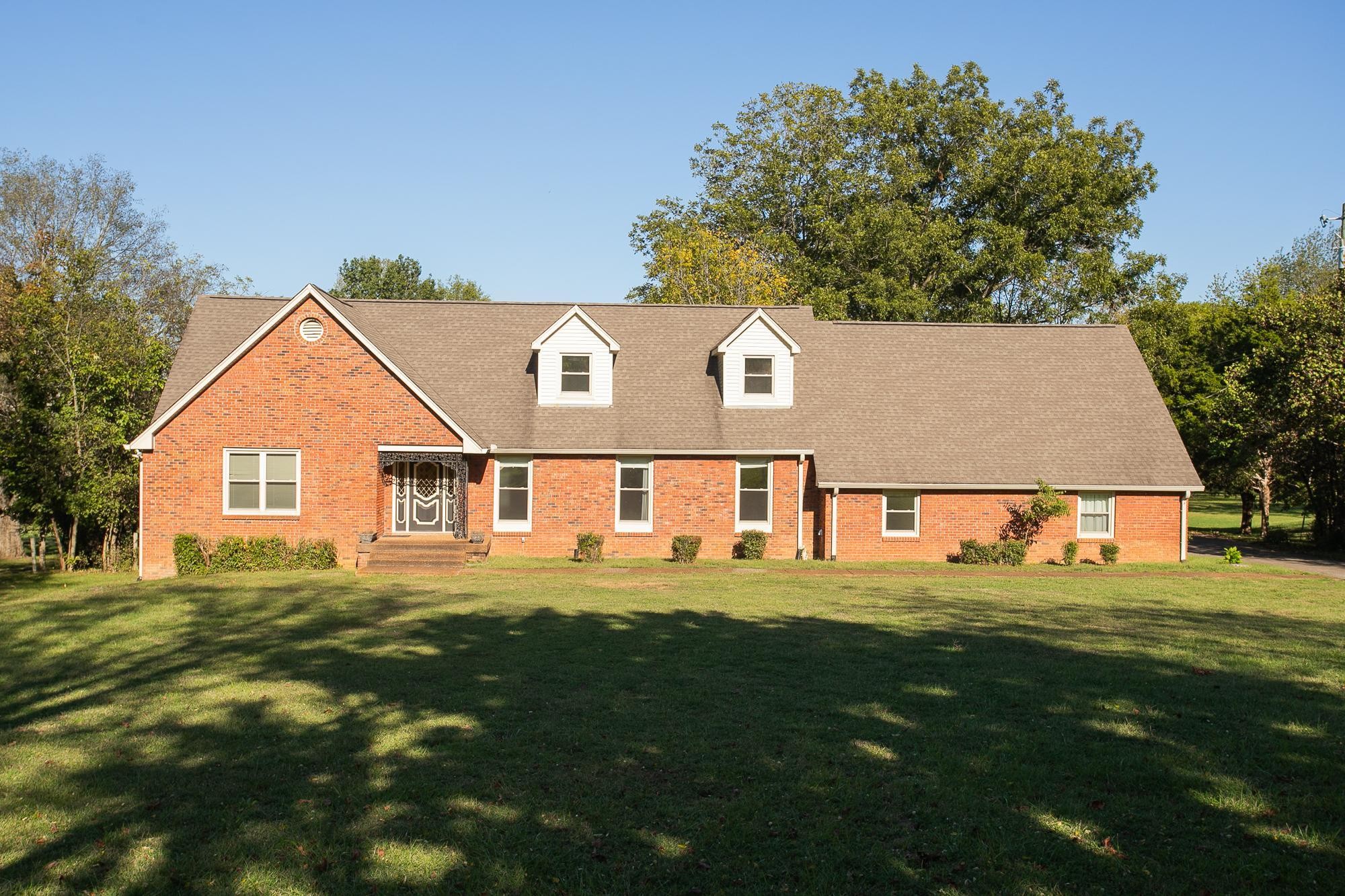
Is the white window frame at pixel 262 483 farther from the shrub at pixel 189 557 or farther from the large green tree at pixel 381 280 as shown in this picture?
the large green tree at pixel 381 280

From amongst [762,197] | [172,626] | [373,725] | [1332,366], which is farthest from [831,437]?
[762,197]

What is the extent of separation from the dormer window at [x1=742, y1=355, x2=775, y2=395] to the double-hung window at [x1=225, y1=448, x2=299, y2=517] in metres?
12.1

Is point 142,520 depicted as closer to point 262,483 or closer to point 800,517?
point 262,483

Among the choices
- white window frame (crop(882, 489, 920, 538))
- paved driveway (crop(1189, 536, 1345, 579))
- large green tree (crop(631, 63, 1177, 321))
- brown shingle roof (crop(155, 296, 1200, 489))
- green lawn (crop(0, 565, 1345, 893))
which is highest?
large green tree (crop(631, 63, 1177, 321))

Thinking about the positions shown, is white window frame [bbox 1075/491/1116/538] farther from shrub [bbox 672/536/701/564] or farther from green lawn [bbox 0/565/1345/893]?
green lawn [bbox 0/565/1345/893]

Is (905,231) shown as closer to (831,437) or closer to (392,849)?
(831,437)

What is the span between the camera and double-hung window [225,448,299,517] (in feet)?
84.7

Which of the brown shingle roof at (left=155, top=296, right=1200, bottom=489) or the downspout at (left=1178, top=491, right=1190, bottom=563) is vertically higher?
the brown shingle roof at (left=155, top=296, right=1200, bottom=489)

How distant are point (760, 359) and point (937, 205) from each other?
25824mm

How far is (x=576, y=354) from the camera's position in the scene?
29000 mm

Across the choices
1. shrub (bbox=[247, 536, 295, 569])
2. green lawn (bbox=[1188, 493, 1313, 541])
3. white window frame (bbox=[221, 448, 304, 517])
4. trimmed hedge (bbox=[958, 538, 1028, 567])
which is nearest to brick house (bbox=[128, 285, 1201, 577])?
white window frame (bbox=[221, 448, 304, 517])

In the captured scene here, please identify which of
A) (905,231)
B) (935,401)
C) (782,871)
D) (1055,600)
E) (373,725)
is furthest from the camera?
(905,231)

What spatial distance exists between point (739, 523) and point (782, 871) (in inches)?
853

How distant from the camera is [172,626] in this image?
1655 centimetres
